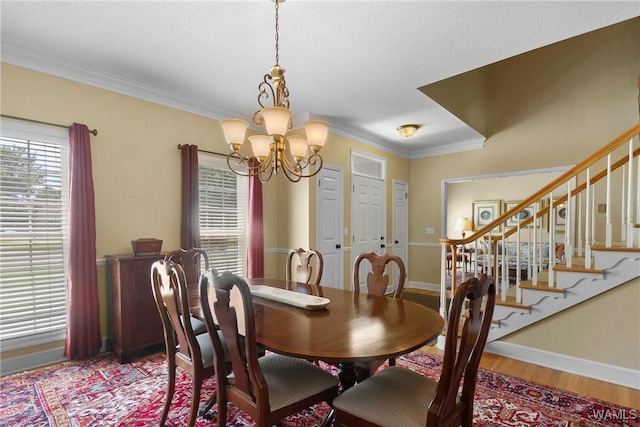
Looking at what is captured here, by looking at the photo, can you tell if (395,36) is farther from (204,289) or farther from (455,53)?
(204,289)

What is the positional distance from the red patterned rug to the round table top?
0.78 meters

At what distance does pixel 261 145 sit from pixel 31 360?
2672 mm

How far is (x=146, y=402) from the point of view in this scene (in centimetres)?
224

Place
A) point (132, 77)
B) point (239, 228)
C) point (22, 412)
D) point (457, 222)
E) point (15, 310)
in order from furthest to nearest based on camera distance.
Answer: point (457, 222) < point (239, 228) < point (132, 77) < point (15, 310) < point (22, 412)

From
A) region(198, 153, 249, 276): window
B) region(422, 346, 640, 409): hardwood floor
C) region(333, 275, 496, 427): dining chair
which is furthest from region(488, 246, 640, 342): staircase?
region(198, 153, 249, 276): window

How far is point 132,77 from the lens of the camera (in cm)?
312

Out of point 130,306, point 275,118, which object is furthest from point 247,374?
point 130,306

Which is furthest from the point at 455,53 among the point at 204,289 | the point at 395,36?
the point at 204,289

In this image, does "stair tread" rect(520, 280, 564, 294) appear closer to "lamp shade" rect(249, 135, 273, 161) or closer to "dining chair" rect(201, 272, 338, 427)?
"dining chair" rect(201, 272, 338, 427)

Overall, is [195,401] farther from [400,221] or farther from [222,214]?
[400,221]

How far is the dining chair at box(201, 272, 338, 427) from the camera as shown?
1.36 metres

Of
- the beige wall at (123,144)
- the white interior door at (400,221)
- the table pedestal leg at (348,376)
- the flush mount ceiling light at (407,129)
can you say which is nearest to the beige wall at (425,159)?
the beige wall at (123,144)

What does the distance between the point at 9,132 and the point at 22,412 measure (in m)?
2.10

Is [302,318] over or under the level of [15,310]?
over
